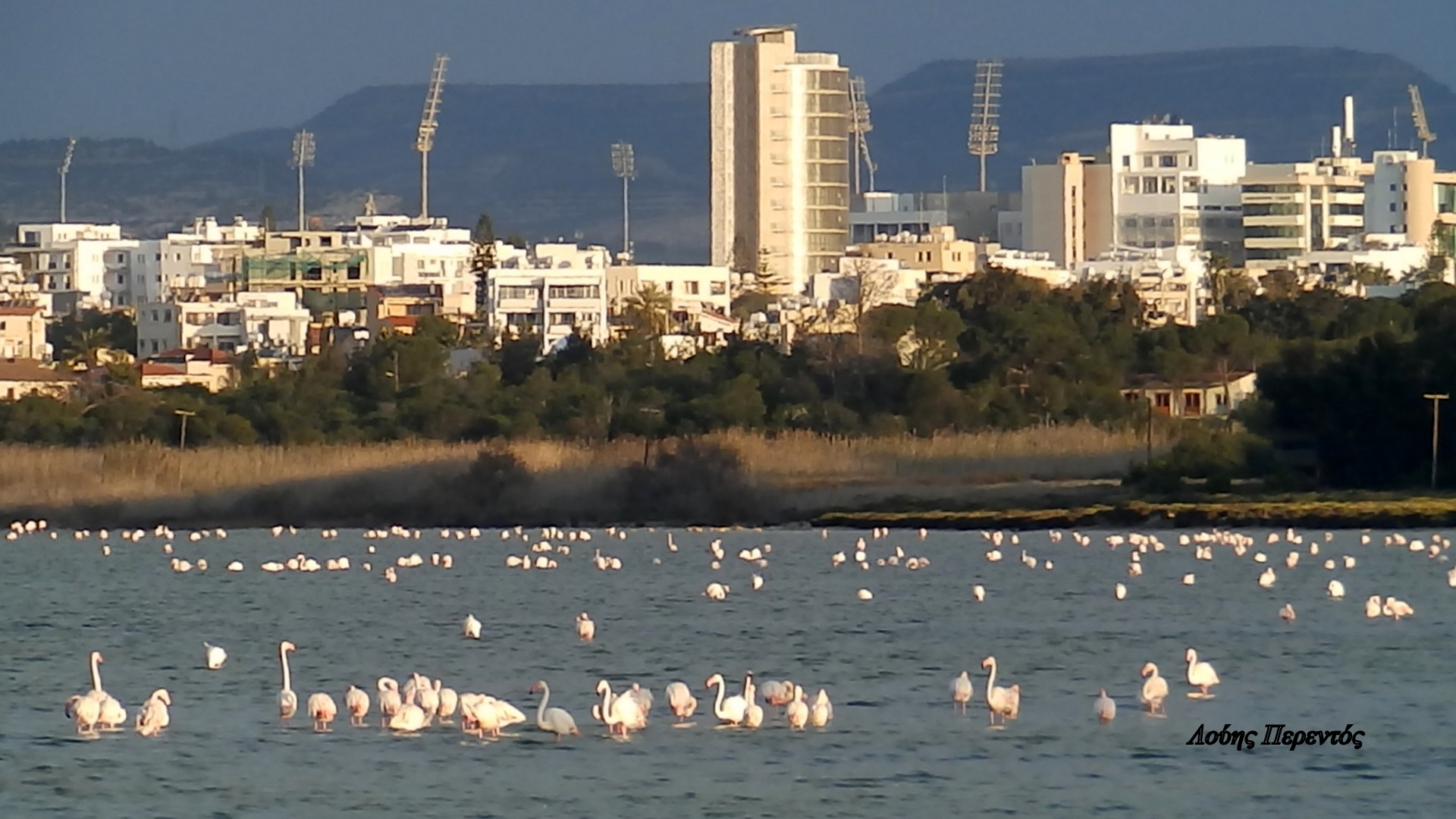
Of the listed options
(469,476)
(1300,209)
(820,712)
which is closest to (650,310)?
(469,476)

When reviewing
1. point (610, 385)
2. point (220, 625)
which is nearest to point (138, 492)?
point (610, 385)

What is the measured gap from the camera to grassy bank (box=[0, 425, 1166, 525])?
76000 mm

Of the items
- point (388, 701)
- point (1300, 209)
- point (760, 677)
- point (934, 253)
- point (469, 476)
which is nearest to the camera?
point (388, 701)

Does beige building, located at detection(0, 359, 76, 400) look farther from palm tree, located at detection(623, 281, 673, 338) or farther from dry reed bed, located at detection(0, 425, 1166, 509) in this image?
dry reed bed, located at detection(0, 425, 1166, 509)

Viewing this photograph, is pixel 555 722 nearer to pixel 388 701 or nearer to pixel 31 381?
pixel 388 701

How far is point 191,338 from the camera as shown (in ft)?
493

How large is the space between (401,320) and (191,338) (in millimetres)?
12372

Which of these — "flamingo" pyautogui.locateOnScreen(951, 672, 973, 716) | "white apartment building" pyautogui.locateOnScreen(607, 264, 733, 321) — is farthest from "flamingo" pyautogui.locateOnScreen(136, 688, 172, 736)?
"white apartment building" pyautogui.locateOnScreen(607, 264, 733, 321)

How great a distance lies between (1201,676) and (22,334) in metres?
126

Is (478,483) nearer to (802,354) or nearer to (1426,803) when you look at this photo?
(802,354)

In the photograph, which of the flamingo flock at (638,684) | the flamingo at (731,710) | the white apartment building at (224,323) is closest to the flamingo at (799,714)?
the flamingo flock at (638,684)

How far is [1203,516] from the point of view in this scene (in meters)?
68.9

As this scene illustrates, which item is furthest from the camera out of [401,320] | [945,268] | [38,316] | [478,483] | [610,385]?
[945,268]

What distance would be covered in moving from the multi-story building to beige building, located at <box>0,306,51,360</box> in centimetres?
7446
